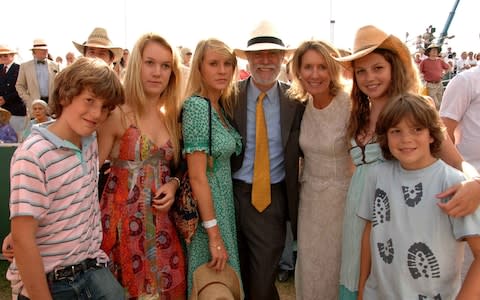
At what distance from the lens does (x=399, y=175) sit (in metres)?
2.12

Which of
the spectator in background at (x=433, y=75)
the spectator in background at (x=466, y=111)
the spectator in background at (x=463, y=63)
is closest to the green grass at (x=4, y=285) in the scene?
the spectator in background at (x=466, y=111)

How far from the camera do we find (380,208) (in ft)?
7.02

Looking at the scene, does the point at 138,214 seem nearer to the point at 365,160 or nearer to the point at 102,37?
the point at 365,160

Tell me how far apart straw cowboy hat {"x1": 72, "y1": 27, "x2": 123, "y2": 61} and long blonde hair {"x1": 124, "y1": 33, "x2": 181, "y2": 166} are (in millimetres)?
2183

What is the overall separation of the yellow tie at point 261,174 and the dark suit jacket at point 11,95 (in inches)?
264

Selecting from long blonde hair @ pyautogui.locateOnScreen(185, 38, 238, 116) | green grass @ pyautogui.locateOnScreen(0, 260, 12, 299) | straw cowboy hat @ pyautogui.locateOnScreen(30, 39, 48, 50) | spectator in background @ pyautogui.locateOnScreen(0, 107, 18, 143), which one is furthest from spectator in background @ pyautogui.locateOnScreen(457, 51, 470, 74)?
green grass @ pyautogui.locateOnScreen(0, 260, 12, 299)

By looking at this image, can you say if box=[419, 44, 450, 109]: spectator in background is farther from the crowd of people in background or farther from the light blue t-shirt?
the light blue t-shirt

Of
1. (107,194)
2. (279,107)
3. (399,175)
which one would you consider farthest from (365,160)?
(107,194)

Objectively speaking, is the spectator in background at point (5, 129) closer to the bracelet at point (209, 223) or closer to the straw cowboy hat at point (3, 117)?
the straw cowboy hat at point (3, 117)

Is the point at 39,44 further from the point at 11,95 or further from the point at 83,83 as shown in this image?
the point at 83,83

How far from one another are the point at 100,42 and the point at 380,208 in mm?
3450

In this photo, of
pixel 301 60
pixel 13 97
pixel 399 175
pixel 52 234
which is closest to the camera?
pixel 52 234

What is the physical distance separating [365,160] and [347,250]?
0.51 meters

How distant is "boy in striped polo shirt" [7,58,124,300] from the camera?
1.72 metres
